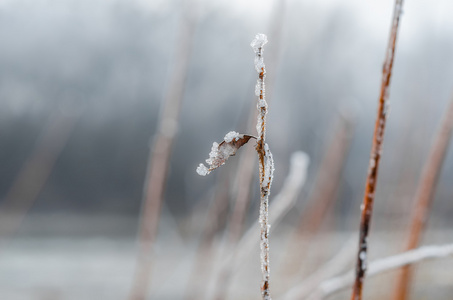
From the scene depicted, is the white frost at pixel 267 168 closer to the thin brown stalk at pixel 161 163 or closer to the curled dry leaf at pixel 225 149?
the curled dry leaf at pixel 225 149

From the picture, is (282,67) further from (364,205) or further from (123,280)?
(364,205)

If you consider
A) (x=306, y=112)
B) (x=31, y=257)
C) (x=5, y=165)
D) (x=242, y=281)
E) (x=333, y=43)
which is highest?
(x=333, y=43)

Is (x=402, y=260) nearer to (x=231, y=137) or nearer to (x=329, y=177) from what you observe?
(x=231, y=137)

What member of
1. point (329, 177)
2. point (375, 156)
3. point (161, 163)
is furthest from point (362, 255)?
point (329, 177)

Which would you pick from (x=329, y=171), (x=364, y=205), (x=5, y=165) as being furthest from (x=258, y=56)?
(x=5, y=165)

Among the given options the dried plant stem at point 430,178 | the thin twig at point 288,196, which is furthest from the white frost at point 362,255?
the dried plant stem at point 430,178

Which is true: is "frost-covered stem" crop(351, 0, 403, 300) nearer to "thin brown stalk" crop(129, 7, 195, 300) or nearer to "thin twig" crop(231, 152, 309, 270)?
"thin twig" crop(231, 152, 309, 270)

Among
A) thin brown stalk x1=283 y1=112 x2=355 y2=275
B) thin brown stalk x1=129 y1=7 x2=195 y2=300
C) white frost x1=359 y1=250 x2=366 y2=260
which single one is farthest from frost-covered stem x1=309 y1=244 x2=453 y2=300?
thin brown stalk x1=283 y1=112 x2=355 y2=275

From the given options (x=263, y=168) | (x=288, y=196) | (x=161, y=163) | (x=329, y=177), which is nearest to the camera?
(x=263, y=168)
